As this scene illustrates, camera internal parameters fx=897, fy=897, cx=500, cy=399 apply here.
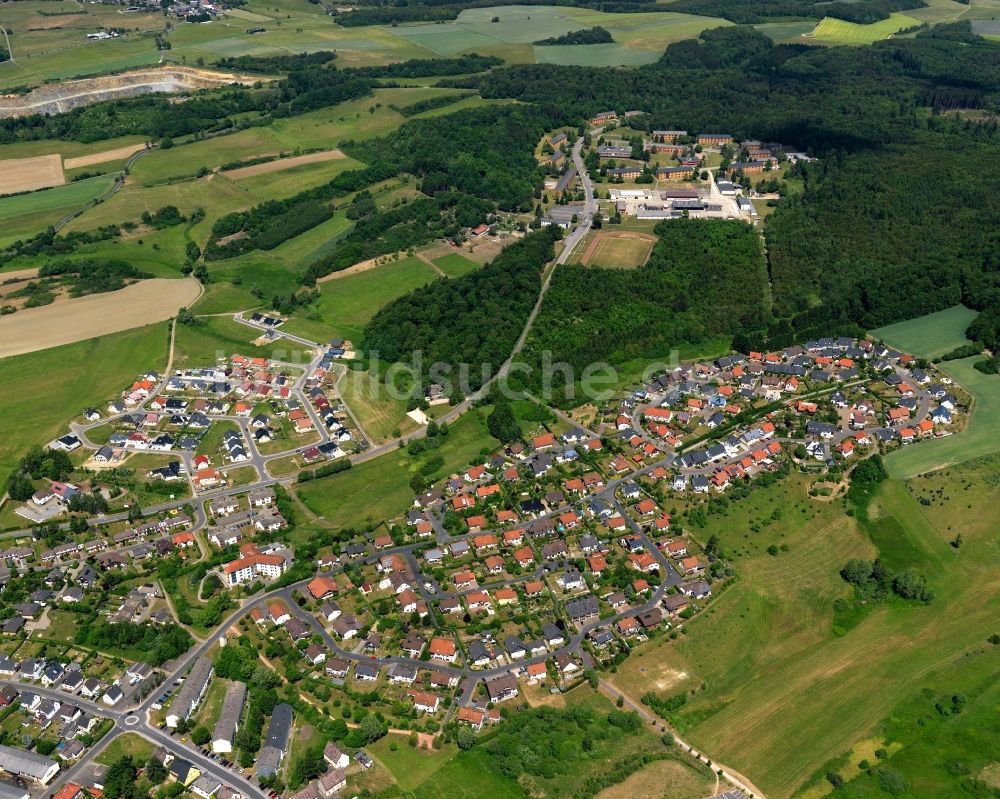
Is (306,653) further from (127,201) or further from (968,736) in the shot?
(127,201)

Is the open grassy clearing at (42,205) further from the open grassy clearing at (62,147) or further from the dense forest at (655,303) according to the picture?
the dense forest at (655,303)

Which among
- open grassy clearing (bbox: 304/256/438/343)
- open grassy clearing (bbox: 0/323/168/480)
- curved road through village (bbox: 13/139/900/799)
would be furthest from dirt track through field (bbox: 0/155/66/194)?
curved road through village (bbox: 13/139/900/799)

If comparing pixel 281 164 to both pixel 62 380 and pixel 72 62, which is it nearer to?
pixel 62 380

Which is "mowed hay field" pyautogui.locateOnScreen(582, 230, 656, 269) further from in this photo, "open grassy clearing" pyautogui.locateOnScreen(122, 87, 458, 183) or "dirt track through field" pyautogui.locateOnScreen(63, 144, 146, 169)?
"dirt track through field" pyautogui.locateOnScreen(63, 144, 146, 169)

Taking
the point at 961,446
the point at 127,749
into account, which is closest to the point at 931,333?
the point at 961,446

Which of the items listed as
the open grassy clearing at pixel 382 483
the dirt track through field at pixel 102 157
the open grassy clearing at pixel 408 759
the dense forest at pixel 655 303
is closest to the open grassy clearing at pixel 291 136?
the dirt track through field at pixel 102 157
